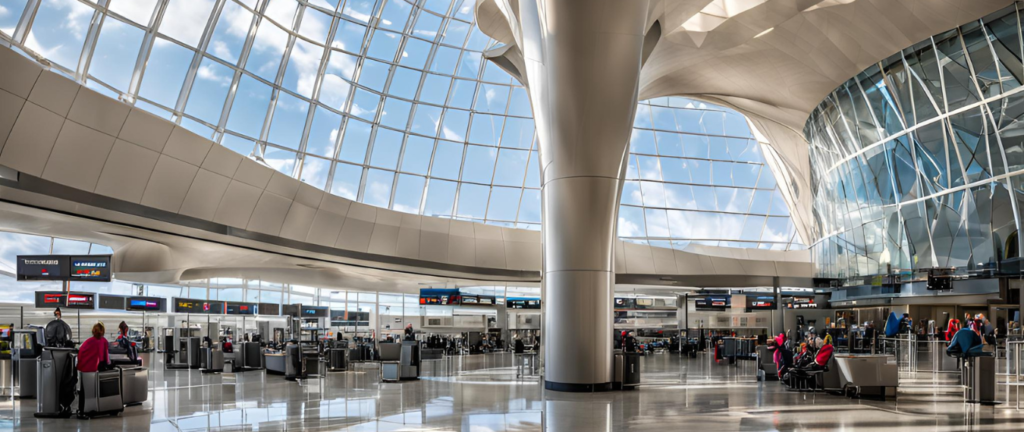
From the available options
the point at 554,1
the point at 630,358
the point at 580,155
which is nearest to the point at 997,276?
the point at 630,358

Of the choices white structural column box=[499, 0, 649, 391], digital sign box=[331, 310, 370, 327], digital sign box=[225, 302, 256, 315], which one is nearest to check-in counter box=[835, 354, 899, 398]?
white structural column box=[499, 0, 649, 391]

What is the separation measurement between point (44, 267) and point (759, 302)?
3243 centimetres

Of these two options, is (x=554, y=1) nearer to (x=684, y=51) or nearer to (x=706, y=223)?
(x=684, y=51)

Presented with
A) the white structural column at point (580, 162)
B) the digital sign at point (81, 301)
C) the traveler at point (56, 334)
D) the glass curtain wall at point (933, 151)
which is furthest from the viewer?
the digital sign at point (81, 301)

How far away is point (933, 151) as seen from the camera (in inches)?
1067

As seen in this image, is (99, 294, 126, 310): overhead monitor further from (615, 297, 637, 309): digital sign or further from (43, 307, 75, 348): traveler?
(615, 297, 637, 309): digital sign

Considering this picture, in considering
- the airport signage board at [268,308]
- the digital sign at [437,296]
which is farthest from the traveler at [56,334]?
the airport signage board at [268,308]

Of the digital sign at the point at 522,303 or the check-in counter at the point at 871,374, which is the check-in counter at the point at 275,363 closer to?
the check-in counter at the point at 871,374

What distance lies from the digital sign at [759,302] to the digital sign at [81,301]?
30164 millimetres

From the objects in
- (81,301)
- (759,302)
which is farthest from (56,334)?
(759,302)

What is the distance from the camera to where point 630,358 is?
18.2 metres

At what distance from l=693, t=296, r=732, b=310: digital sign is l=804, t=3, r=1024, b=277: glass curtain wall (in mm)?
8446

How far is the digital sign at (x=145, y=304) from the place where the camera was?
32206 mm

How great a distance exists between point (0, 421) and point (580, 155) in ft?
38.4
